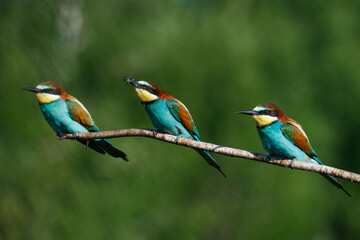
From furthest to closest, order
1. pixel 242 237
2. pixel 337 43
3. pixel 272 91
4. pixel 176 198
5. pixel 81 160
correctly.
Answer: pixel 337 43 < pixel 272 91 < pixel 242 237 < pixel 176 198 < pixel 81 160

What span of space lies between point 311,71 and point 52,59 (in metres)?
12.2

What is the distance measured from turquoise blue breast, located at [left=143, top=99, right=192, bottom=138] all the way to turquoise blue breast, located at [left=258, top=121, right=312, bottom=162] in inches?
24.1

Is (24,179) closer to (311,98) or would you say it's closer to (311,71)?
(311,98)

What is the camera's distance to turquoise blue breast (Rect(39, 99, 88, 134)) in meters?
3.85

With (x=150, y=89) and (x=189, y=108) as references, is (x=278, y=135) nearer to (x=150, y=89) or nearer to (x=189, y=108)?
(x=150, y=89)

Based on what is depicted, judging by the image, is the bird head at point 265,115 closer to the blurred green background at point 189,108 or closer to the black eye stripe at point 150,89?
the black eye stripe at point 150,89

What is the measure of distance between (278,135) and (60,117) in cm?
149

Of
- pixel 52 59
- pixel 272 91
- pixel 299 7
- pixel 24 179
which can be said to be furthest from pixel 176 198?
pixel 299 7

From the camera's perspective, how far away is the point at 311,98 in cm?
1338

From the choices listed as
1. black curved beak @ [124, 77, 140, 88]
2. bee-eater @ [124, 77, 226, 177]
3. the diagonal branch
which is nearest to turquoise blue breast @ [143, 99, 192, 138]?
bee-eater @ [124, 77, 226, 177]

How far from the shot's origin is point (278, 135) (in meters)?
3.57

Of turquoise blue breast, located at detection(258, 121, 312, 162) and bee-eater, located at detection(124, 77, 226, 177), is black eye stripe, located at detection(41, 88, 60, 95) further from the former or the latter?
turquoise blue breast, located at detection(258, 121, 312, 162)

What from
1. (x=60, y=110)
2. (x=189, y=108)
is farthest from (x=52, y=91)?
(x=189, y=108)

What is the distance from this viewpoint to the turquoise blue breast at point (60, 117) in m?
3.85
